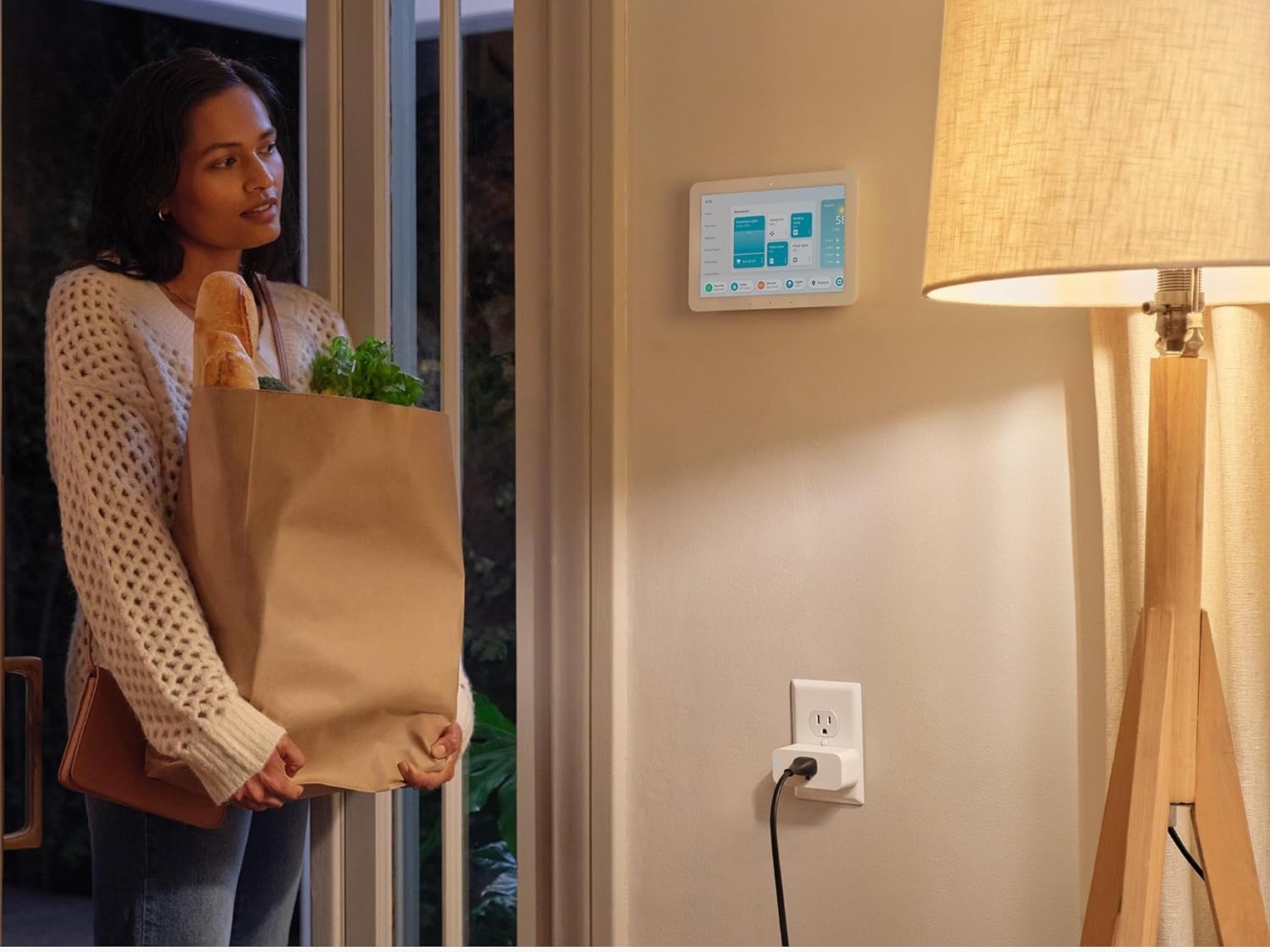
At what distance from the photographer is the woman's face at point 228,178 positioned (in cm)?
136

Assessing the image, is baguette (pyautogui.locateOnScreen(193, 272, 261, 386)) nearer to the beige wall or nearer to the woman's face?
the woman's face

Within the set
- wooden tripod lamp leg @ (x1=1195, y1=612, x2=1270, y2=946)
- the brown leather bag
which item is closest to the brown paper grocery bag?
the brown leather bag

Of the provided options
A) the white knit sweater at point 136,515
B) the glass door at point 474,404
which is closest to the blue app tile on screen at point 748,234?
the glass door at point 474,404

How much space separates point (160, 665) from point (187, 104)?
2.12 ft

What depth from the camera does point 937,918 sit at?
1315 millimetres

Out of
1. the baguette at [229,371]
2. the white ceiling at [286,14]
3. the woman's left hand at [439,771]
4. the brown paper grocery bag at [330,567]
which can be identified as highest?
the white ceiling at [286,14]

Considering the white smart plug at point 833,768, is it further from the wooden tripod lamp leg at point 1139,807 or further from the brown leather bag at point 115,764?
the brown leather bag at point 115,764

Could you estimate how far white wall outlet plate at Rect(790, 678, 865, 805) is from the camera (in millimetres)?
1353

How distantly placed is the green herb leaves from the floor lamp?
0.54 meters

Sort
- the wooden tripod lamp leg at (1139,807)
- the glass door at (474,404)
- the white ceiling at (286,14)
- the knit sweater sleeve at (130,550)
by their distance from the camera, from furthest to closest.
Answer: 1. the glass door at (474,404)
2. the white ceiling at (286,14)
3. the knit sweater sleeve at (130,550)
4. the wooden tripod lamp leg at (1139,807)

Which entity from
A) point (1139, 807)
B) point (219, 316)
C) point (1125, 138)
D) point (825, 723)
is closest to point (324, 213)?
point (219, 316)

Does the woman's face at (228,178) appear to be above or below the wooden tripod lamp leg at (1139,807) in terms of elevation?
above

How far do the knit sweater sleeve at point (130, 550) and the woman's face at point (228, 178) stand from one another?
6.7 inches

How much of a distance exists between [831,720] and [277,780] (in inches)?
23.7
